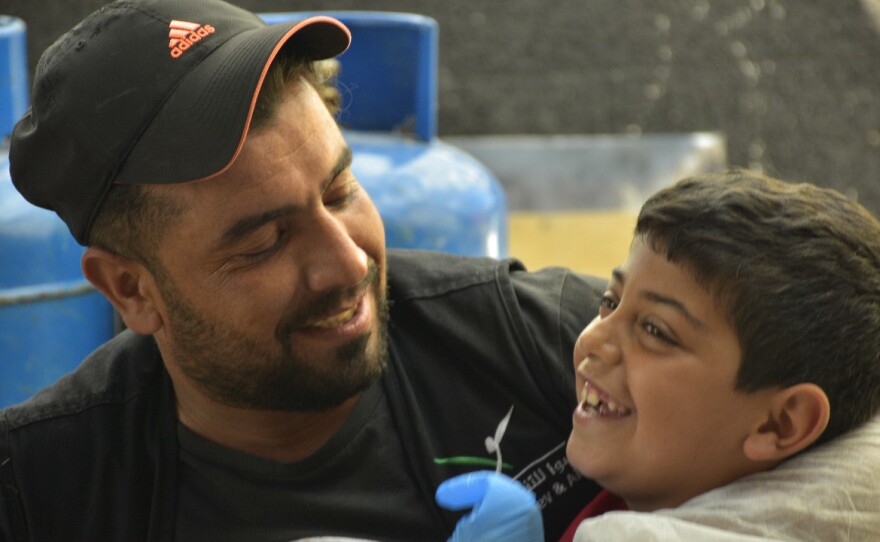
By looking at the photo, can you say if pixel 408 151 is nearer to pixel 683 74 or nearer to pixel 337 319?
pixel 337 319

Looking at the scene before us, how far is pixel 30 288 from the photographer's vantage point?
1.94 metres

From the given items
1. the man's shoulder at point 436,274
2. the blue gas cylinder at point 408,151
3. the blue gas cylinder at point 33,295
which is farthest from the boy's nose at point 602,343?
the blue gas cylinder at point 33,295

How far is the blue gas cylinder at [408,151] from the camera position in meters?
2.15

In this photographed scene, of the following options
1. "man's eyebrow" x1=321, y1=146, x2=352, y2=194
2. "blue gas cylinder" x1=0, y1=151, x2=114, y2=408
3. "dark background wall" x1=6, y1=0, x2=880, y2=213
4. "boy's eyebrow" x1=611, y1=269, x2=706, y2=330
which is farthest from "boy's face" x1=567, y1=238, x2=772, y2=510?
"dark background wall" x1=6, y1=0, x2=880, y2=213

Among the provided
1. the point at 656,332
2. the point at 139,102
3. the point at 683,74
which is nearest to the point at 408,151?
the point at 139,102

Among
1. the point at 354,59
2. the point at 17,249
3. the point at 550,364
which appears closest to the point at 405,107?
the point at 354,59

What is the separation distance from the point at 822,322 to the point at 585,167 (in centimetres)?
253

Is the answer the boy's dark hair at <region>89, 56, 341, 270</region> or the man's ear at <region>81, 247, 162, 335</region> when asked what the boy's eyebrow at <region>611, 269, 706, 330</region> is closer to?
the boy's dark hair at <region>89, 56, 341, 270</region>

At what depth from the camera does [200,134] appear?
4.08ft

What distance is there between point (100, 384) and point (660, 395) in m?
0.70

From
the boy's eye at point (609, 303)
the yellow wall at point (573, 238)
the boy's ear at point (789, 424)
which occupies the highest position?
the boy's eye at point (609, 303)

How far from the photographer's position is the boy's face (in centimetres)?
116

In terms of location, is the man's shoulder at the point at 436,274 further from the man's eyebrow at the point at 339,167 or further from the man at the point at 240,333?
the man's eyebrow at the point at 339,167

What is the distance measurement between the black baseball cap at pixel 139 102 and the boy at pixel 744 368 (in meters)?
0.49
